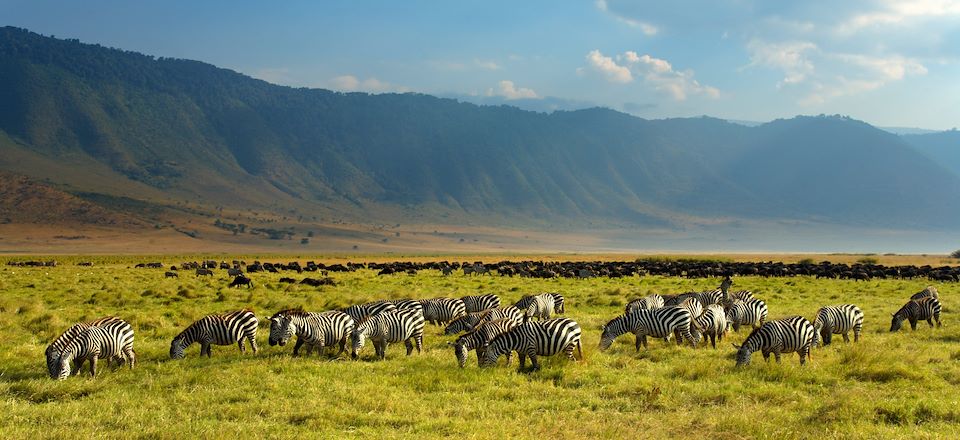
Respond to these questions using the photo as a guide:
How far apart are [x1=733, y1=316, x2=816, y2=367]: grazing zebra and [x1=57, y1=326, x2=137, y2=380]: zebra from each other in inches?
487

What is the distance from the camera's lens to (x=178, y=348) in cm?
1520

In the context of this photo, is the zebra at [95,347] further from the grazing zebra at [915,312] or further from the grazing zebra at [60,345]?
the grazing zebra at [915,312]

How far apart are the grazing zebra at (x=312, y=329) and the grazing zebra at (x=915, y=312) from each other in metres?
15.8

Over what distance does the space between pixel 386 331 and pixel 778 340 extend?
8292mm

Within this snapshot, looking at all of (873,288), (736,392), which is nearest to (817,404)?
(736,392)

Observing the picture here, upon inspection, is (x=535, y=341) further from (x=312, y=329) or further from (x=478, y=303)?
(x=478, y=303)

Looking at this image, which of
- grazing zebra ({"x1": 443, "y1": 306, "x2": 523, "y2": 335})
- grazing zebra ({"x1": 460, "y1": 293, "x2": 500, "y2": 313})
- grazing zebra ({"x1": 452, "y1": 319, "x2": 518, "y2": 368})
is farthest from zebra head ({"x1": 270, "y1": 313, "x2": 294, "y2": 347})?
grazing zebra ({"x1": 460, "y1": 293, "x2": 500, "y2": 313})

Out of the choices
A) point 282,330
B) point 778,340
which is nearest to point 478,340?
point 282,330

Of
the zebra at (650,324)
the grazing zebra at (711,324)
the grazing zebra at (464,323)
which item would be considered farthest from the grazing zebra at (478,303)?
the grazing zebra at (711,324)

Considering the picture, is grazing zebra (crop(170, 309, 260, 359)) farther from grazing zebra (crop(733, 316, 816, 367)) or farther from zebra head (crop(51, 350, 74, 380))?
grazing zebra (crop(733, 316, 816, 367))

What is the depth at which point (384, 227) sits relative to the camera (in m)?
178

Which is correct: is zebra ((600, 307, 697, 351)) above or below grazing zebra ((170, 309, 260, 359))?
above

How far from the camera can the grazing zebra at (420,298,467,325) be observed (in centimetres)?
2144

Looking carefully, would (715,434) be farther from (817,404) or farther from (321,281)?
(321,281)
